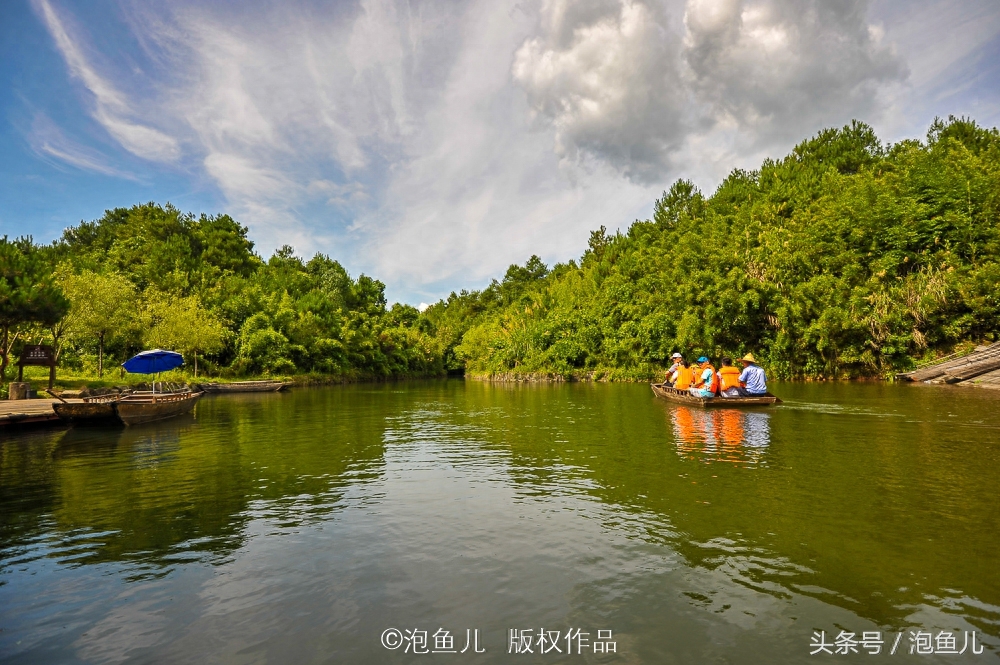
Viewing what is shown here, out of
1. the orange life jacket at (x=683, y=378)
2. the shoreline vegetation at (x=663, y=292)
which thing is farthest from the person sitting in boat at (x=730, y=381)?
the shoreline vegetation at (x=663, y=292)

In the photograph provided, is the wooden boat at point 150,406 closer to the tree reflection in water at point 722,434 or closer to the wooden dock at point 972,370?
the tree reflection in water at point 722,434

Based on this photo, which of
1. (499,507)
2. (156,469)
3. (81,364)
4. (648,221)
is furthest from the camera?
(648,221)

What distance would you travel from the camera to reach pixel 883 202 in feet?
139

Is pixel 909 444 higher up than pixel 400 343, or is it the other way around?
pixel 400 343

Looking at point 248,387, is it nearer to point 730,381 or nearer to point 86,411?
point 86,411

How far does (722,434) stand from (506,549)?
1134 cm

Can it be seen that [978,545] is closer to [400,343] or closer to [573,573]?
[573,573]

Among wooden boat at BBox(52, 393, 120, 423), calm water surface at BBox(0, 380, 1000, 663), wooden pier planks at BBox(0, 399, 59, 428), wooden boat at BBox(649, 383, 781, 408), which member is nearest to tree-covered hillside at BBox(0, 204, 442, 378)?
wooden pier planks at BBox(0, 399, 59, 428)

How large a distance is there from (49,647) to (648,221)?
269ft

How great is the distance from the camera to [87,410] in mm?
20562

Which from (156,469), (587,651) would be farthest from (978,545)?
(156,469)

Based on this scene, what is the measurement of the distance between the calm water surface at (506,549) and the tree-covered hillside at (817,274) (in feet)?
99.0

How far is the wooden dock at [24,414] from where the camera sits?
19359mm

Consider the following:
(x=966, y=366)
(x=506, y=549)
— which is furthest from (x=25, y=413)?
(x=966, y=366)
